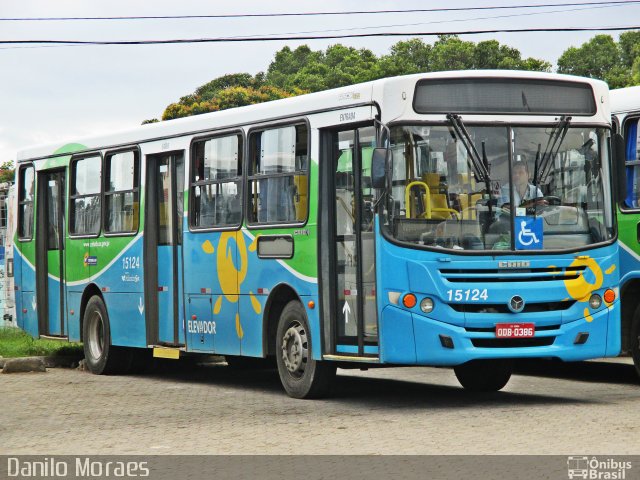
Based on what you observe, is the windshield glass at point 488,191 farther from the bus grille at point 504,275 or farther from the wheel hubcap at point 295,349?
the wheel hubcap at point 295,349

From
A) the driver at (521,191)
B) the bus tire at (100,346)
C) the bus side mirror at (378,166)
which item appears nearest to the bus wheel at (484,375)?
the driver at (521,191)

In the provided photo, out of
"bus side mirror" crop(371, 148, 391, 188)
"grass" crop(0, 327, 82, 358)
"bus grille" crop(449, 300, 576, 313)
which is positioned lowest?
"grass" crop(0, 327, 82, 358)

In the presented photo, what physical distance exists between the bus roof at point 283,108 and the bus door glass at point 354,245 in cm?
39

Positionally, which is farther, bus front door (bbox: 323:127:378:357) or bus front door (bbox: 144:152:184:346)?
bus front door (bbox: 144:152:184:346)

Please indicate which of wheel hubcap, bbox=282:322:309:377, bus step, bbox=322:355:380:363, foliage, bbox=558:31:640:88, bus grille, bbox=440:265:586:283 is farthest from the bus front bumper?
foliage, bbox=558:31:640:88

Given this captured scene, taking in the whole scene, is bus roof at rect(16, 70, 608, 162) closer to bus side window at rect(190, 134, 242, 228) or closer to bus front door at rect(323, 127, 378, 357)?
bus side window at rect(190, 134, 242, 228)

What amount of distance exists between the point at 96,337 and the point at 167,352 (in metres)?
2.34

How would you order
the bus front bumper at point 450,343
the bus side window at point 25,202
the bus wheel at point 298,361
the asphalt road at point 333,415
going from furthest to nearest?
the bus side window at point 25,202
the bus wheel at point 298,361
the bus front bumper at point 450,343
the asphalt road at point 333,415

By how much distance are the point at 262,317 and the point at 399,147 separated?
301cm

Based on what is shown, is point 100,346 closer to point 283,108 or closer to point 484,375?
point 283,108

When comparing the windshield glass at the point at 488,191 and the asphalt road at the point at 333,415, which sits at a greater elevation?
the windshield glass at the point at 488,191

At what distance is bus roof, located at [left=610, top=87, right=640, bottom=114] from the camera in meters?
15.3

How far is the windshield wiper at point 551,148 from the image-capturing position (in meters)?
13.5

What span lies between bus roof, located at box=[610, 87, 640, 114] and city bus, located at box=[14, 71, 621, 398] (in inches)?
49.4
